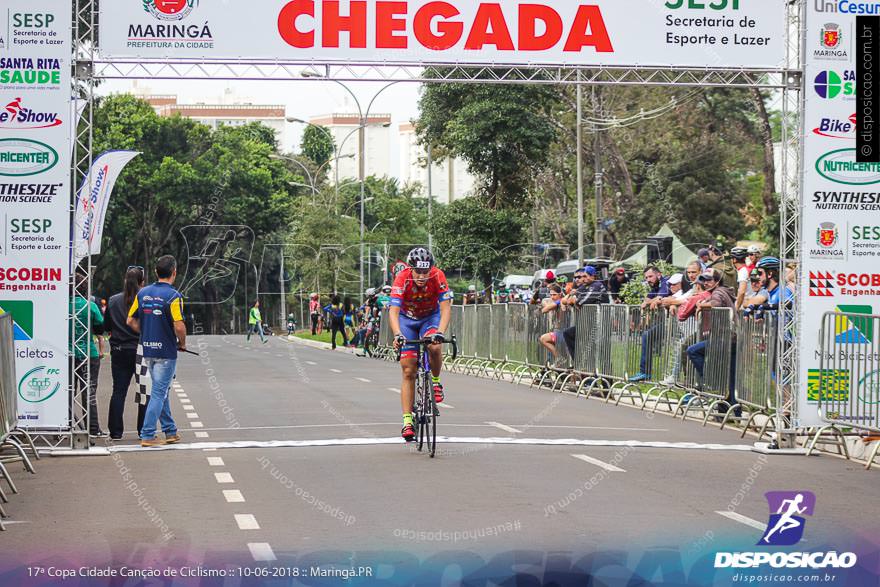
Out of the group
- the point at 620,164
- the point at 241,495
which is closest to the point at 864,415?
the point at 241,495

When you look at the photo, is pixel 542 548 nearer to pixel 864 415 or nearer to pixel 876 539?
pixel 876 539

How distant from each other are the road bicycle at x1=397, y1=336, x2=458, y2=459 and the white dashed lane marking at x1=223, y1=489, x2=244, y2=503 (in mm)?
2725

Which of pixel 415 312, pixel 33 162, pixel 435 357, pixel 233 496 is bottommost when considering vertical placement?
pixel 233 496

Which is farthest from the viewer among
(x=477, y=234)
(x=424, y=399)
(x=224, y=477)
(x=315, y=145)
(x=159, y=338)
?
(x=315, y=145)

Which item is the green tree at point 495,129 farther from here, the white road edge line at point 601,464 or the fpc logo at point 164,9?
the white road edge line at point 601,464

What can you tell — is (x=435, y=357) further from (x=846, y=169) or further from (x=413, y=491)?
(x=846, y=169)

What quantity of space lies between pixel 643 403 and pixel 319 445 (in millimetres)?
7424

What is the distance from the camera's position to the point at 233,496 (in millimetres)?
11047

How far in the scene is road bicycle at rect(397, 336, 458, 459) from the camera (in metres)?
13.8

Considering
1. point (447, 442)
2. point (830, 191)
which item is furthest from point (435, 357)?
point (830, 191)

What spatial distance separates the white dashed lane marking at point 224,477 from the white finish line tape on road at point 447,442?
7.89 feet

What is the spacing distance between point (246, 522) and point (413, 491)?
75.0 inches

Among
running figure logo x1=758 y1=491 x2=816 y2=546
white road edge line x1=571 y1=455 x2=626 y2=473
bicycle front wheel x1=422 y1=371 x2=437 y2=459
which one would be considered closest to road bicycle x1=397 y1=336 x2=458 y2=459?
bicycle front wheel x1=422 y1=371 x2=437 y2=459

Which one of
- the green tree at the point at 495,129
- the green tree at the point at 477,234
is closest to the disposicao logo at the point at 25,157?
the green tree at the point at 495,129
